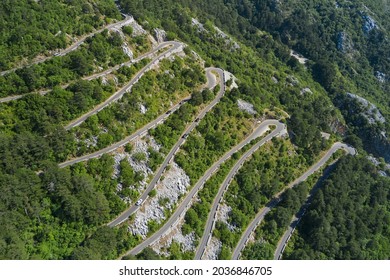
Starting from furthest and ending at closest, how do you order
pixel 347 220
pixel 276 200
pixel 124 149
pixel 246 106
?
pixel 246 106, pixel 347 220, pixel 276 200, pixel 124 149

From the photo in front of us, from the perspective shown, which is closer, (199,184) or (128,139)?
(128,139)

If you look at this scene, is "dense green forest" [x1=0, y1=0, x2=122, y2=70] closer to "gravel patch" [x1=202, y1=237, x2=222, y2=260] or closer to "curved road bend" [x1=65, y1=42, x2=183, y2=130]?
"curved road bend" [x1=65, y1=42, x2=183, y2=130]

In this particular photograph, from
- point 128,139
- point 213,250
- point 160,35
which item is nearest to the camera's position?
point 213,250

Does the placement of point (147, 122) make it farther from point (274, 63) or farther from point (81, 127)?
point (274, 63)

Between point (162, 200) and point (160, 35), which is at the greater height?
point (160, 35)

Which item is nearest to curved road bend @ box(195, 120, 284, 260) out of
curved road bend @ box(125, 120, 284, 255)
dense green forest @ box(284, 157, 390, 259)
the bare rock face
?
curved road bend @ box(125, 120, 284, 255)

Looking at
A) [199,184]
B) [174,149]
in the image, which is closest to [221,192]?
[199,184]

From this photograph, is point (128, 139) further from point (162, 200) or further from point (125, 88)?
point (162, 200)
